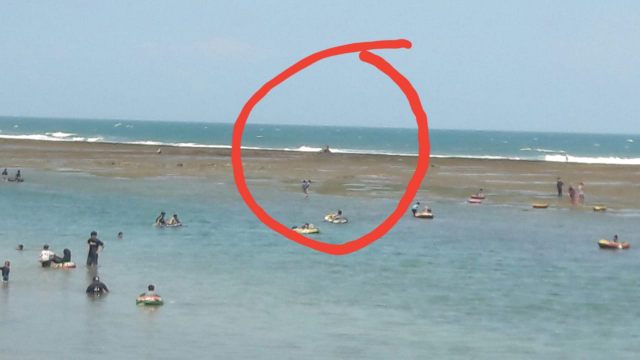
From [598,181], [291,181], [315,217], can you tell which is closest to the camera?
[315,217]

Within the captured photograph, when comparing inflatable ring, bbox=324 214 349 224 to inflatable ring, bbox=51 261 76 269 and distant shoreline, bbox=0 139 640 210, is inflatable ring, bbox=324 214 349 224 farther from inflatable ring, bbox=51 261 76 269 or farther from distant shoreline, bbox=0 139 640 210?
inflatable ring, bbox=51 261 76 269

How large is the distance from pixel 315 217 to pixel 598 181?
3945 centimetres

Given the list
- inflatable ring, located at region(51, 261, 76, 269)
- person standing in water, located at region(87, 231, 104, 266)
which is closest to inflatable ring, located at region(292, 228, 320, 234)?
person standing in water, located at region(87, 231, 104, 266)

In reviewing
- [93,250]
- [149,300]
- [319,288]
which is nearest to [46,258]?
[93,250]

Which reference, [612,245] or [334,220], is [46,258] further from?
[612,245]

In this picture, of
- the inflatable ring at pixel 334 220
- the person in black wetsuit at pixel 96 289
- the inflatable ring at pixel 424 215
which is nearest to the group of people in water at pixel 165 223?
the inflatable ring at pixel 334 220

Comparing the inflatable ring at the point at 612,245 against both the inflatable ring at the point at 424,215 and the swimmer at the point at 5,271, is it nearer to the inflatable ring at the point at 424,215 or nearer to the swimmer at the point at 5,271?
the inflatable ring at the point at 424,215

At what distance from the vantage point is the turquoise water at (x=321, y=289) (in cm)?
2228

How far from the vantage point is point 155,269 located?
1257 inches

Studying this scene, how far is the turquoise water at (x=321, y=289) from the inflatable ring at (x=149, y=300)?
0.96 ft

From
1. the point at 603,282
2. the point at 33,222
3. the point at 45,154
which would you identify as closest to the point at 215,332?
the point at 603,282

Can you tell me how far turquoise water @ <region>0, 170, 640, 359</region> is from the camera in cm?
2228

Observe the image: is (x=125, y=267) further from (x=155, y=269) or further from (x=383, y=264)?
(x=383, y=264)

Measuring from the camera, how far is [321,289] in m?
29.1
